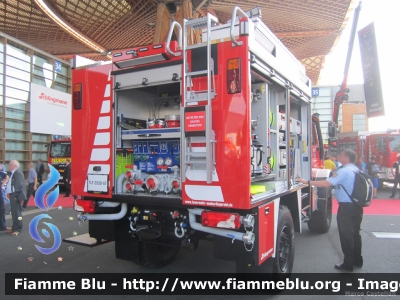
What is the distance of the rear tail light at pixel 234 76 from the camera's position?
3.20 m

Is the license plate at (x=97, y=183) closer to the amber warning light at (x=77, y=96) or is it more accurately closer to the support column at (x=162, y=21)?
the amber warning light at (x=77, y=96)

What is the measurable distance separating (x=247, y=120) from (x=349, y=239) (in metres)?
2.65

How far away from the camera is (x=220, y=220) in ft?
10.6

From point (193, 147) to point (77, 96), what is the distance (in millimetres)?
1949

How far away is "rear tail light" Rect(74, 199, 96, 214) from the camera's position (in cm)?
419

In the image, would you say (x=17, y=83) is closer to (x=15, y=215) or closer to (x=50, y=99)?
(x=50, y=99)

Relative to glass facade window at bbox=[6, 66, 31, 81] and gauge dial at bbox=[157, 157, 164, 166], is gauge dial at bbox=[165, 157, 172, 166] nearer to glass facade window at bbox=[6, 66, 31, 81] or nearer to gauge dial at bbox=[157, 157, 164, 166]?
gauge dial at bbox=[157, 157, 164, 166]

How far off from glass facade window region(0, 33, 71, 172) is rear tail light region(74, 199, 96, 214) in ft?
44.4

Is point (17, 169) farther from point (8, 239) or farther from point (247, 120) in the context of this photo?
point (247, 120)

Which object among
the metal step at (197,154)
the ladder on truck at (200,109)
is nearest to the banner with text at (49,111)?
the ladder on truck at (200,109)

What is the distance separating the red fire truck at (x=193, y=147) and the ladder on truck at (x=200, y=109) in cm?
1

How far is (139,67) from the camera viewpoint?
3.93 metres

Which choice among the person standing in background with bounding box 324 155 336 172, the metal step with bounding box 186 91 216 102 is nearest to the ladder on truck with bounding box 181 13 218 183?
the metal step with bounding box 186 91 216 102

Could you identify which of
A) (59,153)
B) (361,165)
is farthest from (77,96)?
(59,153)
